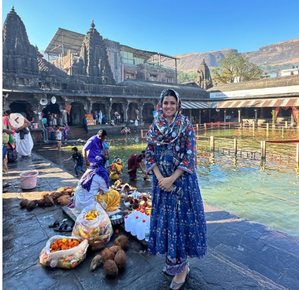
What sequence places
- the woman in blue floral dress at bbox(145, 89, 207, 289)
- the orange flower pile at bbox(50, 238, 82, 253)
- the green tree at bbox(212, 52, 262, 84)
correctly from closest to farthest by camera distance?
the woman in blue floral dress at bbox(145, 89, 207, 289), the orange flower pile at bbox(50, 238, 82, 253), the green tree at bbox(212, 52, 262, 84)

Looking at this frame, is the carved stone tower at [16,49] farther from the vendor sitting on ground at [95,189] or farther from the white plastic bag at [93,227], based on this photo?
the white plastic bag at [93,227]

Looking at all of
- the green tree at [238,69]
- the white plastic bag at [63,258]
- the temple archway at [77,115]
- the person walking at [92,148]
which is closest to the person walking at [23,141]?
the person walking at [92,148]

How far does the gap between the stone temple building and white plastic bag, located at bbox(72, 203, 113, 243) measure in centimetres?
1522

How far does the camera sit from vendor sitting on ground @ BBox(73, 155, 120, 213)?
10.9 ft

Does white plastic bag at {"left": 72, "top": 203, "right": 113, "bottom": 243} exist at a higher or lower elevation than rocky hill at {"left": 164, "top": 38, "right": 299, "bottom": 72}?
lower

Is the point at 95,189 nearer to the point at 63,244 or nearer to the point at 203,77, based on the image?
the point at 63,244

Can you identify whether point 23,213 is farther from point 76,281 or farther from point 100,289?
point 100,289

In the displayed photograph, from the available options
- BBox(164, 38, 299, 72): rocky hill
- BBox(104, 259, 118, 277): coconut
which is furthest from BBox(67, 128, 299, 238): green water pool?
BBox(164, 38, 299, 72): rocky hill

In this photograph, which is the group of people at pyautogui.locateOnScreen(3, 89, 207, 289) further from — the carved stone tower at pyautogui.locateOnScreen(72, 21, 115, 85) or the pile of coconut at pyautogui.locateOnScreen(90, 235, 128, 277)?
the carved stone tower at pyautogui.locateOnScreen(72, 21, 115, 85)

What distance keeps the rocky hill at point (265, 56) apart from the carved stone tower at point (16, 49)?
120235 millimetres

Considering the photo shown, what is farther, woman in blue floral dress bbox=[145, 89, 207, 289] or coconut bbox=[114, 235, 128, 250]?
coconut bbox=[114, 235, 128, 250]

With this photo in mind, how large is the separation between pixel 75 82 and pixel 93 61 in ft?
16.4

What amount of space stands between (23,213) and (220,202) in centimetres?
435

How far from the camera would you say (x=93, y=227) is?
2670mm
